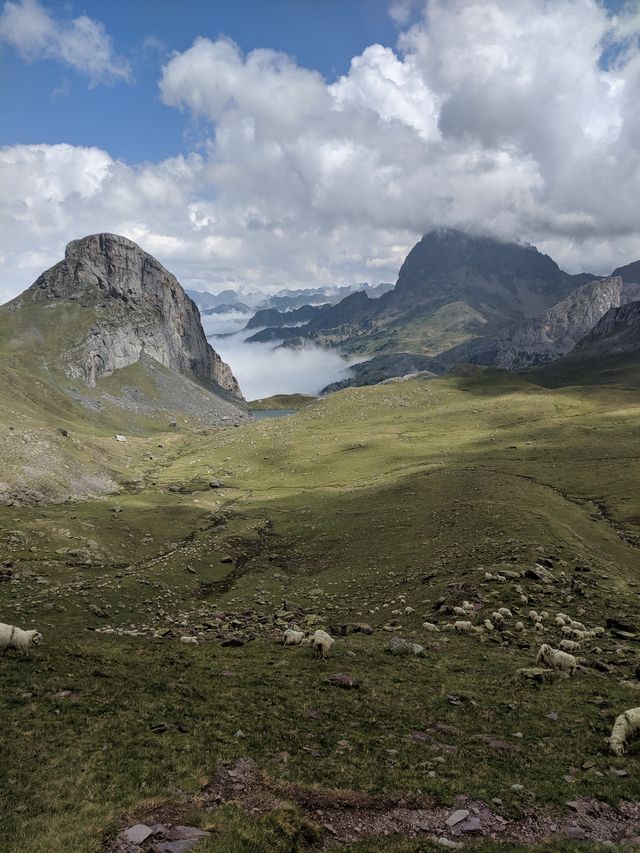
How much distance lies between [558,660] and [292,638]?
56.6ft

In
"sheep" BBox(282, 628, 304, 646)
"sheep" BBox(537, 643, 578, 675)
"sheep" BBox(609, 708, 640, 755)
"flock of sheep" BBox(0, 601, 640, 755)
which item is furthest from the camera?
"sheep" BBox(282, 628, 304, 646)

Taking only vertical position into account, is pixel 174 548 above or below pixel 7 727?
below

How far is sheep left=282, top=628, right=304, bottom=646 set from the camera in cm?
3600

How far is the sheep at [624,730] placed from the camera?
70.8ft

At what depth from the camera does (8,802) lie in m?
16.2

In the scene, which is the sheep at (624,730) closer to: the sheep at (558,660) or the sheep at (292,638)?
the sheep at (558,660)

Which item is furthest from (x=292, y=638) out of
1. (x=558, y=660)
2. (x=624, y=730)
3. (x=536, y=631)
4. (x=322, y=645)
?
(x=624, y=730)

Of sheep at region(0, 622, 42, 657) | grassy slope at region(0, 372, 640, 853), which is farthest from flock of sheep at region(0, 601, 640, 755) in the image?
grassy slope at region(0, 372, 640, 853)

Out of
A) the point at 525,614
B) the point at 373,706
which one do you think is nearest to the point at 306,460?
the point at 525,614

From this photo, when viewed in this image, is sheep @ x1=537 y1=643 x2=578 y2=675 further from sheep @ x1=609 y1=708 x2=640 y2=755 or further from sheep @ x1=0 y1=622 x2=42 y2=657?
sheep @ x1=0 y1=622 x2=42 y2=657

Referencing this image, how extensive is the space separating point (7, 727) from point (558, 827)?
69.0 feet

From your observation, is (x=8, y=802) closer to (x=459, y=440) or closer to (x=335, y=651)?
(x=335, y=651)

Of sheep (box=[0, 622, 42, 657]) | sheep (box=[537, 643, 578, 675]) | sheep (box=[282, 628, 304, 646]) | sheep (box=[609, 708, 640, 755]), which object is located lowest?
sheep (box=[537, 643, 578, 675])

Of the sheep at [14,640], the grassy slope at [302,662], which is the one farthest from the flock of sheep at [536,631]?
the grassy slope at [302,662]
